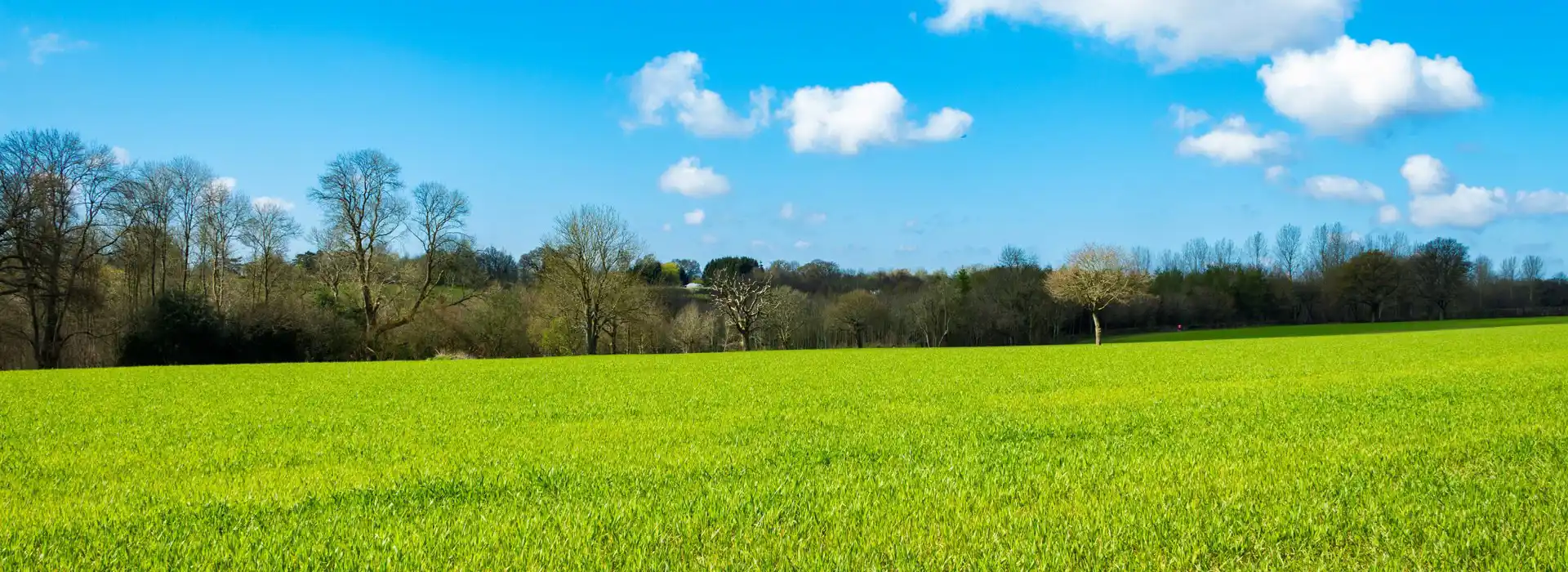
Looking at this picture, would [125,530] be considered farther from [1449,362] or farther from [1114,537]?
[1449,362]

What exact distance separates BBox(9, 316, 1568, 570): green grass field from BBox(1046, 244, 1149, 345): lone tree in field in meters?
43.6

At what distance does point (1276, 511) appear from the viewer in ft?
20.3

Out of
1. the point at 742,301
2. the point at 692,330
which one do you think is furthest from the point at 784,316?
the point at 742,301

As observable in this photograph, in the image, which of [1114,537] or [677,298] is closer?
[1114,537]

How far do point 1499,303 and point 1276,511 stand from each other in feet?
436

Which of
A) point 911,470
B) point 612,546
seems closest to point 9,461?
point 612,546

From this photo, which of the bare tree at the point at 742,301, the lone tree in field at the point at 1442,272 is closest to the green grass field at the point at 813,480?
the bare tree at the point at 742,301

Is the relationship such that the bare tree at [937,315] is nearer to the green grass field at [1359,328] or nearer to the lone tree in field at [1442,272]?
the green grass field at [1359,328]

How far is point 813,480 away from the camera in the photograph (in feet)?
25.1

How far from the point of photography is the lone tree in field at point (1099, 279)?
60094mm

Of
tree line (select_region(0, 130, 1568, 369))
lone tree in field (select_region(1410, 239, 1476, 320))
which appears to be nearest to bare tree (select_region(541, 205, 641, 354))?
tree line (select_region(0, 130, 1568, 369))

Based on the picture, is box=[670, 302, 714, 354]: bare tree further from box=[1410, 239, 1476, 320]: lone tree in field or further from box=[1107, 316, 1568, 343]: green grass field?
box=[1410, 239, 1476, 320]: lone tree in field

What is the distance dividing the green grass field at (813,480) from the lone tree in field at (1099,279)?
43.6m

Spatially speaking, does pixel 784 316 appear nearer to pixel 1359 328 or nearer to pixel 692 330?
pixel 692 330
